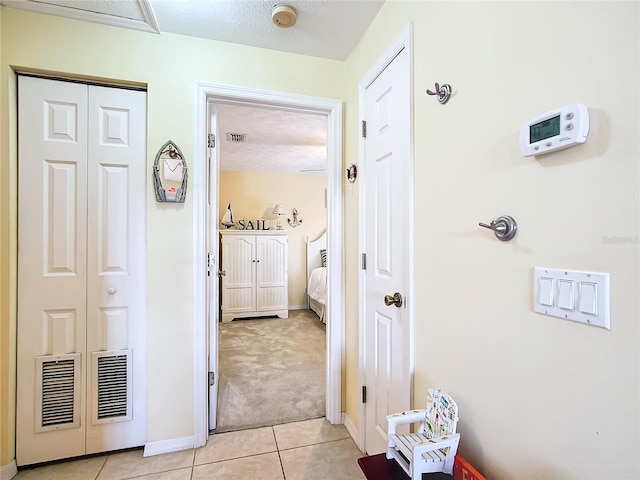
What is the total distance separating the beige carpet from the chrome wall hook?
1857 millimetres

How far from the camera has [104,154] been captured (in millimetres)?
1726

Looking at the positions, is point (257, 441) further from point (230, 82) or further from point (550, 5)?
point (550, 5)

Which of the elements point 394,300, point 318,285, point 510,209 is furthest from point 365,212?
point 318,285

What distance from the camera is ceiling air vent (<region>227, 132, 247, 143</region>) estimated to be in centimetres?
341

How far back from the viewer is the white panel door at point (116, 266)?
172 cm

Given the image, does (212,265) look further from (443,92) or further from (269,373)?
(443,92)

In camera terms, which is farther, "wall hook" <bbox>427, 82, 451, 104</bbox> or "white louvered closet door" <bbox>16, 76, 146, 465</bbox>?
"white louvered closet door" <bbox>16, 76, 146, 465</bbox>

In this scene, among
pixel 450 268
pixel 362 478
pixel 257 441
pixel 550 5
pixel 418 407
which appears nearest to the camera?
pixel 550 5

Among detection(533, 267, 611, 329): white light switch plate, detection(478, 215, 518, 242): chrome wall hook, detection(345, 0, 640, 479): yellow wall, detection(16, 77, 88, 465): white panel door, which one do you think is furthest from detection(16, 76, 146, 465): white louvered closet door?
detection(533, 267, 611, 329): white light switch plate

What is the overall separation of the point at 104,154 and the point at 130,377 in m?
1.28

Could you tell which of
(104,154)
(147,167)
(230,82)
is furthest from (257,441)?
(230,82)

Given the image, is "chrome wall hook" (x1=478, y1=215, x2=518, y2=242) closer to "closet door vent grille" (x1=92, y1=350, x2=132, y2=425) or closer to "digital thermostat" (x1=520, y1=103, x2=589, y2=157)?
"digital thermostat" (x1=520, y1=103, x2=589, y2=157)

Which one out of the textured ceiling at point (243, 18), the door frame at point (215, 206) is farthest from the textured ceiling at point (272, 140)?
the textured ceiling at point (243, 18)

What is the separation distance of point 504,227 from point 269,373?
254 cm
